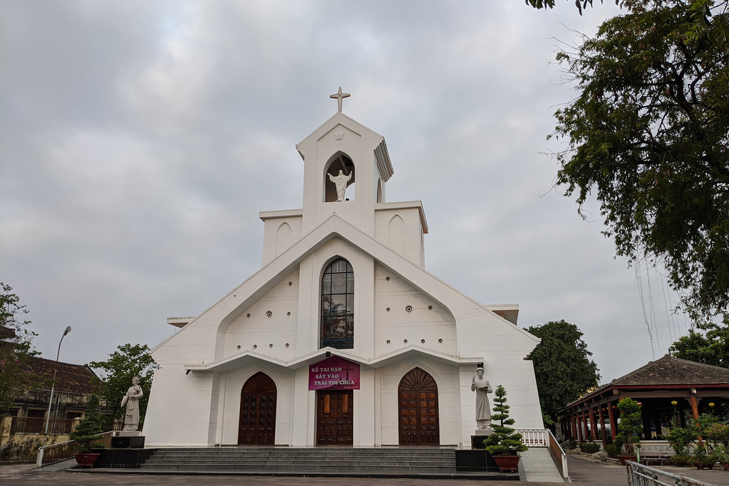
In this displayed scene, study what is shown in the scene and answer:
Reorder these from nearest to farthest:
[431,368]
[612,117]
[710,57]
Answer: [710,57]
[612,117]
[431,368]

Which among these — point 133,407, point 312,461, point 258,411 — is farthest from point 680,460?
point 133,407

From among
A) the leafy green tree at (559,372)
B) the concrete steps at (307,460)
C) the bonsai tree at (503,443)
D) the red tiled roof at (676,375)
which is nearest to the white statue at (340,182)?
the concrete steps at (307,460)

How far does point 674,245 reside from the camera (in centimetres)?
1041

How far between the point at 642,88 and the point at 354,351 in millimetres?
13223

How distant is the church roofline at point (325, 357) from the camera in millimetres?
18594

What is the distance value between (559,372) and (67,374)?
31370 millimetres

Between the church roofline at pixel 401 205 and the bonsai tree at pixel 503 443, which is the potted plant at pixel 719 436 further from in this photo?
the church roofline at pixel 401 205

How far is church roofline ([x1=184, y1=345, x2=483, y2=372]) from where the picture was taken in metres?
18.6

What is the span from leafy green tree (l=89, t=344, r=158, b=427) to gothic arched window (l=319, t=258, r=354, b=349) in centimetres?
938

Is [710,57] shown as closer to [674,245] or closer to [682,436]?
[674,245]

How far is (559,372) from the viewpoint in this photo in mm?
37906

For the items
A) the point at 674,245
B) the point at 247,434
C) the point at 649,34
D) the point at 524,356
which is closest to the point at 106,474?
the point at 247,434

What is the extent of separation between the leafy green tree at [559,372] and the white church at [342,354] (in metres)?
20.1

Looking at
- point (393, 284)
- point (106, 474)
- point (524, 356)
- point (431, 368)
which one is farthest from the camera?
point (393, 284)
